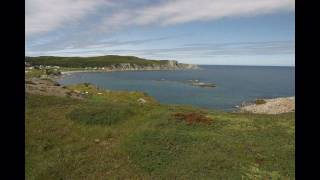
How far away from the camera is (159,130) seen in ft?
119

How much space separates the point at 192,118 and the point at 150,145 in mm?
11125

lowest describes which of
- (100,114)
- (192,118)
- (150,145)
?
(150,145)

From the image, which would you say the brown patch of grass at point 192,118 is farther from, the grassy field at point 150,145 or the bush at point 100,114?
the bush at point 100,114

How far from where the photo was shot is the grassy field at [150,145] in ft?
82.6

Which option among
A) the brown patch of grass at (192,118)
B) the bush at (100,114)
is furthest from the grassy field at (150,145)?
the brown patch of grass at (192,118)

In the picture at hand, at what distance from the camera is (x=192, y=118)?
41.2 m

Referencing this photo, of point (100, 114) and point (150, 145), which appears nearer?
point (150, 145)

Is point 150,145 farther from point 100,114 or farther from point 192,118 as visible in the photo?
point 100,114

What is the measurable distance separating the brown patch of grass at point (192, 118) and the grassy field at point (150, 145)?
495 mm

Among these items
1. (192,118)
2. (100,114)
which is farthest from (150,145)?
(100,114)

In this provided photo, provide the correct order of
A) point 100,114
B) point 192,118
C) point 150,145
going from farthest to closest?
point 100,114, point 192,118, point 150,145
